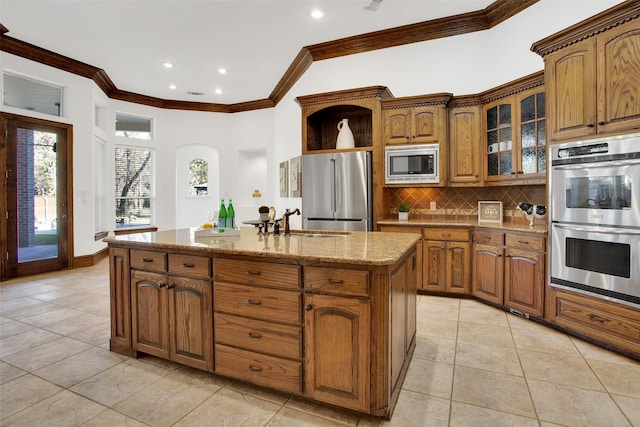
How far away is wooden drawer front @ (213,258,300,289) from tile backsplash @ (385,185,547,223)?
2860 mm

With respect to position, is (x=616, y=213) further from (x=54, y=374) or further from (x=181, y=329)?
(x=54, y=374)

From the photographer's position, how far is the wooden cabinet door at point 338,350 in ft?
5.51

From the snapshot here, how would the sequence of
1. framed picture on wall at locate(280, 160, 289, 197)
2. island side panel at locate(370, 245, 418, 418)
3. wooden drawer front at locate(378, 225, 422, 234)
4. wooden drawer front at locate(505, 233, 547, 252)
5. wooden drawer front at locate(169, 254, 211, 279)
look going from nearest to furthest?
island side panel at locate(370, 245, 418, 418) → wooden drawer front at locate(169, 254, 211, 279) → wooden drawer front at locate(505, 233, 547, 252) → wooden drawer front at locate(378, 225, 422, 234) → framed picture on wall at locate(280, 160, 289, 197)


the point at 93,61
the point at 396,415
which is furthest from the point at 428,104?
the point at 93,61

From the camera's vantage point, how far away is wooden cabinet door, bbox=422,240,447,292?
12.7 ft

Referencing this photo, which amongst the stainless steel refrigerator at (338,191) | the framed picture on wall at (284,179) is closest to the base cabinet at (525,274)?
the stainless steel refrigerator at (338,191)

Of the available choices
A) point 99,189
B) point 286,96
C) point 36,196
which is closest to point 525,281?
point 286,96

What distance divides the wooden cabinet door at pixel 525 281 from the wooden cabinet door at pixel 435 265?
2.18ft

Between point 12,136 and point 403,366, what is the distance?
5789 millimetres

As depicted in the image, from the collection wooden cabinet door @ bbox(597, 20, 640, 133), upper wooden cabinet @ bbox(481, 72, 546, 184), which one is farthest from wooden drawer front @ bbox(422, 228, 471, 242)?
wooden cabinet door @ bbox(597, 20, 640, 133)

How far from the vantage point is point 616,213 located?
8.13 feet

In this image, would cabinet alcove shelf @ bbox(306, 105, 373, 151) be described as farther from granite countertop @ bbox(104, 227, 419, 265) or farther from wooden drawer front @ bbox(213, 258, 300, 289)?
wooden drawer front @ bbox(213, 258, 300, 289)

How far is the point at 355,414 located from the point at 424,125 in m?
3.31

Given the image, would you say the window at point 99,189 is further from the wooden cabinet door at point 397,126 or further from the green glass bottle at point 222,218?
the wooden cabinet door at point 397,126
